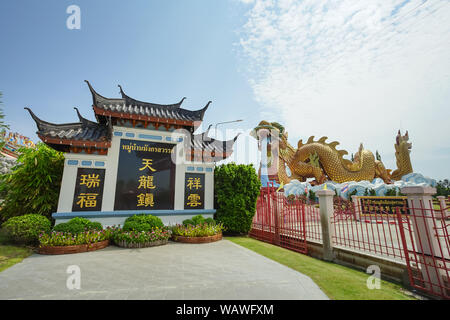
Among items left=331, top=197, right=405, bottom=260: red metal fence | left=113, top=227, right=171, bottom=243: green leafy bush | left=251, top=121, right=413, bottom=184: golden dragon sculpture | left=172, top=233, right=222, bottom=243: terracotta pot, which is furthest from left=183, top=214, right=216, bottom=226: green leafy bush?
left=251, top=121, right=413, bottom=184: golden dragon sculpture

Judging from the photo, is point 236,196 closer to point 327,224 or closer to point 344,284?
point 327,224

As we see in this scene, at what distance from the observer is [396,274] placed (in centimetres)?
429

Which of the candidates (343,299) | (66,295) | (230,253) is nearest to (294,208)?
(230,253)

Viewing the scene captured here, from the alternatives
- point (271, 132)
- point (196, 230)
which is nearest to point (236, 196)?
point (196, 230)

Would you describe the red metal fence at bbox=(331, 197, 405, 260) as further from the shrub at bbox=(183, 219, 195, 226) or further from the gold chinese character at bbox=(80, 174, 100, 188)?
the gold chinese character at bbox=(80, 174, 100, 188)

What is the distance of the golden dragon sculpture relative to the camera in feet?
82.1

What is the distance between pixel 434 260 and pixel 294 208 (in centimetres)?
374

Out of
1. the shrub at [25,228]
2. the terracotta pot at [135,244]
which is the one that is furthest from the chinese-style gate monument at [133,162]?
the terracotta pot at [135,244]

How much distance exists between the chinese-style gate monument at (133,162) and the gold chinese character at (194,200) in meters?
0.05

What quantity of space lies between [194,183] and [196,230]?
2.22m

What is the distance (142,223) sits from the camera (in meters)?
7.30

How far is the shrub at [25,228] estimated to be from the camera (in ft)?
21.1
